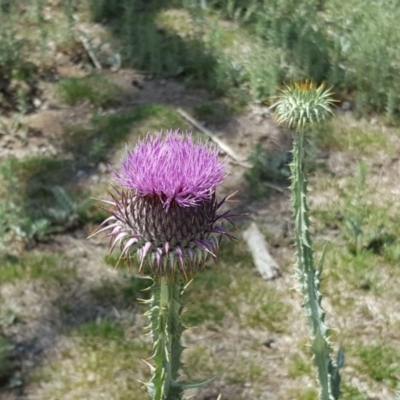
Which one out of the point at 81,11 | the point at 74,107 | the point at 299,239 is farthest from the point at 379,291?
the point at 81,11

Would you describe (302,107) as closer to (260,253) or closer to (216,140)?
(260,253)

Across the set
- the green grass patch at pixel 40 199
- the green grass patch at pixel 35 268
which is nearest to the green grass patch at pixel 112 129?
the green grass patch at pixel 40 199

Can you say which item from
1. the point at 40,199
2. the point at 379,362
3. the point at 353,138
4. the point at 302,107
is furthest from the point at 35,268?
the point at 353,138

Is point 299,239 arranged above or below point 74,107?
above

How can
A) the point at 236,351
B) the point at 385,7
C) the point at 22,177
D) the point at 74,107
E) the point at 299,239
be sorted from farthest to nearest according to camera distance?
the point at 385,7, the point at 74,107, the point at 22,177, the point at 236,351, the point at 299,239

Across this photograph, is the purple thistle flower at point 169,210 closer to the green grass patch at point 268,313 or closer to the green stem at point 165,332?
the green stem at point 165,332

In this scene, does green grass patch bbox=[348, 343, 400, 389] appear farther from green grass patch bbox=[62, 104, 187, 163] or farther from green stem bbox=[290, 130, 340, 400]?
green grass patch bbox=[62, 104, 187, 163]

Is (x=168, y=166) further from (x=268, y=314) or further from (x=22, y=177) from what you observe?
(x=22, y=177)
